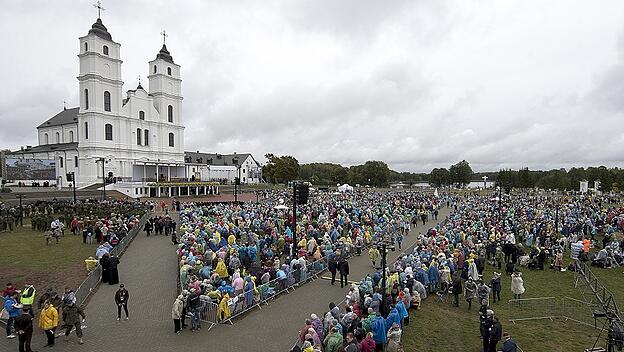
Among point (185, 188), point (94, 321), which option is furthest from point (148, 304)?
point (185, 188)

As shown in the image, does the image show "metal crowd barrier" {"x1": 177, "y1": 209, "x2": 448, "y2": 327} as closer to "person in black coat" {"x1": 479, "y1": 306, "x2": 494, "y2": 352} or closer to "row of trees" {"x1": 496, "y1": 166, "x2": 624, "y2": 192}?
"person in black coat" {"x1": 479, "y1": 306, "x2": 494, "y2": 352}

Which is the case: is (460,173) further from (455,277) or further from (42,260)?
(42,260)

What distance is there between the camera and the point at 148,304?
41.8ft

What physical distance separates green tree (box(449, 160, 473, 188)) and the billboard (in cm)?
11012

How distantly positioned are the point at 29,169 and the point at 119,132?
14.6 metres

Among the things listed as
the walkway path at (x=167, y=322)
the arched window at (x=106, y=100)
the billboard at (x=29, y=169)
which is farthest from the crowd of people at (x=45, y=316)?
the billboard at (x=29, y=169)

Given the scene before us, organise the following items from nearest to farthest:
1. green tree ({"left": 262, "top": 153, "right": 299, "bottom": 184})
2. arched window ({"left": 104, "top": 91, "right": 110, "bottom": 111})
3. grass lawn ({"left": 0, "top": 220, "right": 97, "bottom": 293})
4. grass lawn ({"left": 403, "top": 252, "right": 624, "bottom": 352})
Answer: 1. grass lawn ({"left": 403, "top": 252, "right": 624, "bottom": 352})
2. grass lawn ({"left": 0, "top": 220, "right": 97, "bottom": 293})
3. arched window ({"left": 104, "top": 91, "right": 110, "bottom": 111})
4. green tree ({"left": 262, "top": 153, "right": 299, "bottom": 184})

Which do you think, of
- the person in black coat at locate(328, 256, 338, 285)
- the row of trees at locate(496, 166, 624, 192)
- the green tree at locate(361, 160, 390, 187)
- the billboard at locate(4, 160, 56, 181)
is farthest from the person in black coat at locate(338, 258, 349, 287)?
the green tree at locate(361, 160, 390, 187)

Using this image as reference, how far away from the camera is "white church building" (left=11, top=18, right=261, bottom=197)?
197 feet

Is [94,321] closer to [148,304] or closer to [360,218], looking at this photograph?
[148,304]

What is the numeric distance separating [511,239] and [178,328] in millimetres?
17182

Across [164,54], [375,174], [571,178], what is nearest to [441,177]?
[375,174]

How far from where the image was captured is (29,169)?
2384 inches

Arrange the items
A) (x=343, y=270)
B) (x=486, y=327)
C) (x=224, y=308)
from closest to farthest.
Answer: (x=486, y=327)
(x=224, y=308)
(x=343, y=270)
